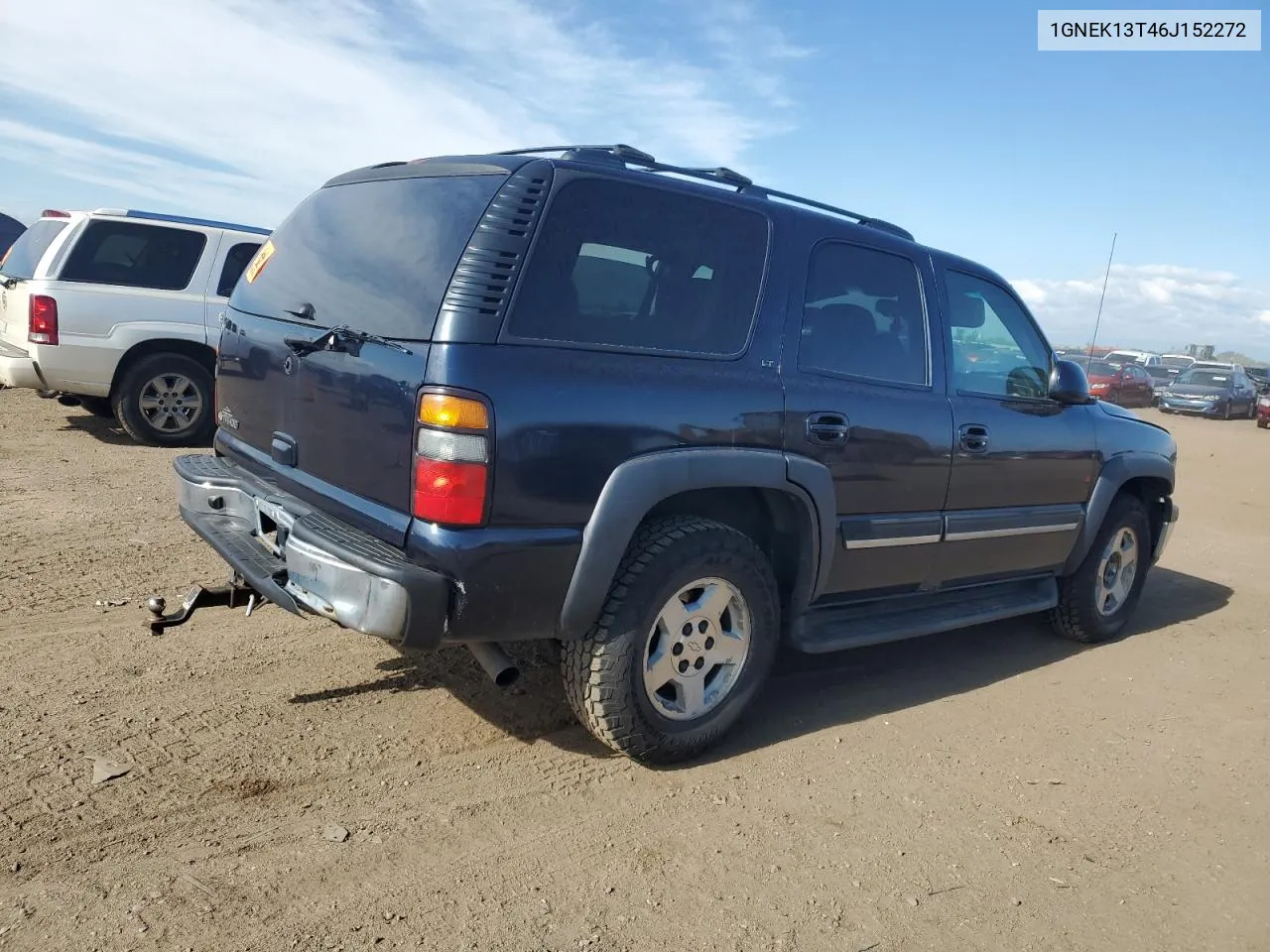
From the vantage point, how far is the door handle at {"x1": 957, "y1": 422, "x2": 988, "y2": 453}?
165 inches

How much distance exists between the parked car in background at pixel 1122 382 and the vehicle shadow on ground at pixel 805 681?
77.6 ft

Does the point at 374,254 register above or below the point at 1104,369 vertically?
above

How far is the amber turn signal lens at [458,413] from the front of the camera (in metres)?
2.76

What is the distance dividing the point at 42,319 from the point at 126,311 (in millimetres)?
604

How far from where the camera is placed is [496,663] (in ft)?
10.1

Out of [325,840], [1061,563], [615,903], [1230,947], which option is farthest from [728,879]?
[1061,563]

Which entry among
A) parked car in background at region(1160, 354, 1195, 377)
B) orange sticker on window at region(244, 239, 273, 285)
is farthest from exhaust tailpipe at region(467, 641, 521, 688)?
parked car in background at region(1160, 354, 1195, 377)

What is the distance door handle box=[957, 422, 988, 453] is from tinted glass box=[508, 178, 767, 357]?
1.27 meters

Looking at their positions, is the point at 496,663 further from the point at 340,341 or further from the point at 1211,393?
the point at 1211,393

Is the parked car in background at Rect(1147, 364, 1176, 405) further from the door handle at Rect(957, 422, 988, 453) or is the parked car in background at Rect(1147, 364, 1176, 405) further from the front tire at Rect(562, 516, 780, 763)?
the front tire at Rect(562, 516, 780, 763)

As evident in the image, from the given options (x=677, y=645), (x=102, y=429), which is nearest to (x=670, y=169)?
(x=677, y=645)

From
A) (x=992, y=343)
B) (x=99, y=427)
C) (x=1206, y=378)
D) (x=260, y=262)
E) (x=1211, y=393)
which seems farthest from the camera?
(x=1206, y=378)

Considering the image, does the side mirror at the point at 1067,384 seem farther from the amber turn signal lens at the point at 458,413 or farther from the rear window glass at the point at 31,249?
the rear window glass at the point at 31,249

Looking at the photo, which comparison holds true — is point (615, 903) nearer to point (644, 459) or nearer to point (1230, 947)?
point (644, 459)
